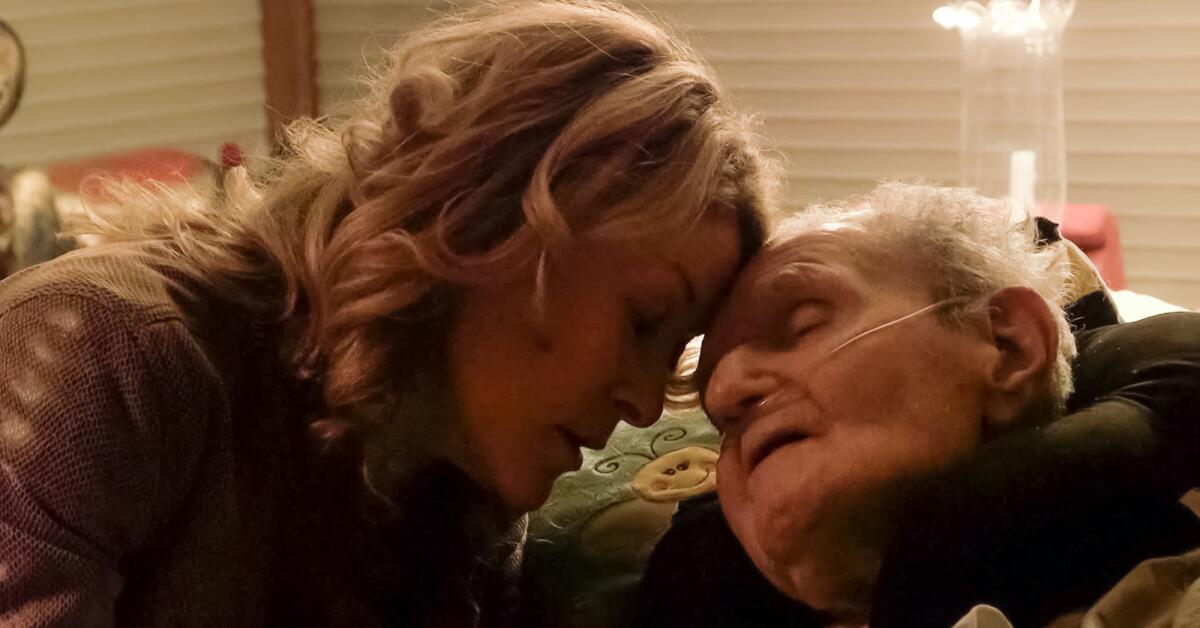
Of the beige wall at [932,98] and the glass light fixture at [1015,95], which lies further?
the beige wall at [932,98]

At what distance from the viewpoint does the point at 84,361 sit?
1.04 meters

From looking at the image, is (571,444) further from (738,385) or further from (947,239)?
(947,239)

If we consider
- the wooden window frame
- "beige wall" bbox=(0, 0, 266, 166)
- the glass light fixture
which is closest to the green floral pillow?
the glass light fixture

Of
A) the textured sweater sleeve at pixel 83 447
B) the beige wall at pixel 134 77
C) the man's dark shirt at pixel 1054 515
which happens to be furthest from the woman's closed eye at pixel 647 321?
the beige wall at pixel 134 77

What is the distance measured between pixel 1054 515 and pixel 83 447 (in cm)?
74

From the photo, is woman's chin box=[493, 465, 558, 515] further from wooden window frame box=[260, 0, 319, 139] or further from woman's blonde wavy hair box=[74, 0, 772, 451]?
wooden window frame box=[260, 0, 319, 139]

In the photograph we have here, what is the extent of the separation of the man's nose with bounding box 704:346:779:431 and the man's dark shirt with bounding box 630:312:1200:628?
17cm

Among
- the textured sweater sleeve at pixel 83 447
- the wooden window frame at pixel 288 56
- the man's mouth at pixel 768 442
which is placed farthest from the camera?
the wooden window frame at pixel 288 56

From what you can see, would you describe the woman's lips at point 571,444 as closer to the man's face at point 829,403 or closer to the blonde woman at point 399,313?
the blonde woman at point 399,313

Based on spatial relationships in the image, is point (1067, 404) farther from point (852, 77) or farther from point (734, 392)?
point (852, 77)

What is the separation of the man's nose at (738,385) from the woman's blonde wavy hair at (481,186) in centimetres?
12

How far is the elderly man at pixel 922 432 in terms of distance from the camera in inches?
40.3

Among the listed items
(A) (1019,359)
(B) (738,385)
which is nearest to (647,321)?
(B) (738,385)

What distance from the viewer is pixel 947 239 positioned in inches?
46.8
